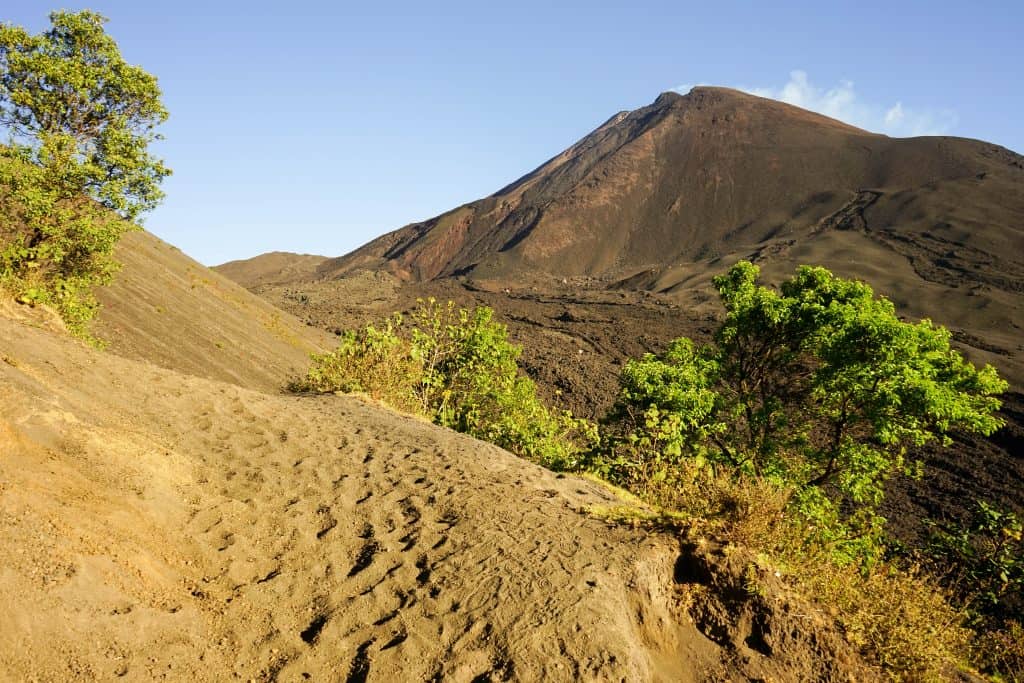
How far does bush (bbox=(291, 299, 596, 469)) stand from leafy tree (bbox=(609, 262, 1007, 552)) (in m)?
2.22

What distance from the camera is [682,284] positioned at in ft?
175

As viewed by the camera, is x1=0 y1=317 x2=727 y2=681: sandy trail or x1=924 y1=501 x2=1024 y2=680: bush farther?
x1=924 y1=501 x2=1024 y2=680: bush

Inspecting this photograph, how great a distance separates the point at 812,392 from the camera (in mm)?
10047

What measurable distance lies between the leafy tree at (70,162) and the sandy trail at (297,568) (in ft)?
18.0

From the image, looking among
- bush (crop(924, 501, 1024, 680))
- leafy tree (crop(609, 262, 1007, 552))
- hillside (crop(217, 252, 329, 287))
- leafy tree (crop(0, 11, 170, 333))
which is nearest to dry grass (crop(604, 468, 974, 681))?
leafy tree (crop(609, 262, 1007, 552))

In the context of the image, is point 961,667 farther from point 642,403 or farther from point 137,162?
point 137,162

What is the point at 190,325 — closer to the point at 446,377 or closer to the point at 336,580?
the point at 446,377

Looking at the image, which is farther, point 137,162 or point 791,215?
point 791,215

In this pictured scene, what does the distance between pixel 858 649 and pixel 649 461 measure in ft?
15.6

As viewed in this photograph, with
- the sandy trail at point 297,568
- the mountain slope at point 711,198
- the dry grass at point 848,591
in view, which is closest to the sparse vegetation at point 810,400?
the dry grass at point 848,591

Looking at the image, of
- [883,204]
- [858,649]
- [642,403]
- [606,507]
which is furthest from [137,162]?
[883,204]

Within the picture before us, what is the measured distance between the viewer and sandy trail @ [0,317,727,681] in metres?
3.45

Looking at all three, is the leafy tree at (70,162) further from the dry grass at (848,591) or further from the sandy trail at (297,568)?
the dry grass at (848,591)

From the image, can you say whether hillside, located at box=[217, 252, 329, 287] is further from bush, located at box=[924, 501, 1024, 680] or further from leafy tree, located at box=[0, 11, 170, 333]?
bush, located at box=[924, 501, 1024, 680]
